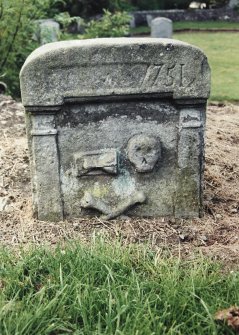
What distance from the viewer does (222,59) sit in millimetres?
11359

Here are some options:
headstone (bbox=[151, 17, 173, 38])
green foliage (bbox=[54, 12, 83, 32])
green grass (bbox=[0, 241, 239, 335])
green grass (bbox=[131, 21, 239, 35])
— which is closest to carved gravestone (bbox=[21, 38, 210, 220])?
green grass (bbox=[0, 241, 239, 335])

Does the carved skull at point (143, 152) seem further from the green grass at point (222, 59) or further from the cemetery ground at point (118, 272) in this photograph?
the green grass at point (222, 59)

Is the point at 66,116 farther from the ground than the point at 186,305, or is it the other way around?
the point at 66,116

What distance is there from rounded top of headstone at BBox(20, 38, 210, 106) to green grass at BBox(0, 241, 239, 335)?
908 millimetres

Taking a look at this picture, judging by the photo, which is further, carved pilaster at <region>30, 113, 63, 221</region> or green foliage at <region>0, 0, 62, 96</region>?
green foliage at <region>0, 0, 62, 96</region>

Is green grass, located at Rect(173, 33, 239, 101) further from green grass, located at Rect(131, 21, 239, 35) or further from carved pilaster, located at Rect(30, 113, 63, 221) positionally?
carved pilaster, located at Rect(30, 113, 63, 221)

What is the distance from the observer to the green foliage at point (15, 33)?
6.61 metres

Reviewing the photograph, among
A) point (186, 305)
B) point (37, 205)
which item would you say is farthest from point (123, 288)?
point (37, 205)

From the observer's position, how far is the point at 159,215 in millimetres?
3732

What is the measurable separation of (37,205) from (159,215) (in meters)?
0.78

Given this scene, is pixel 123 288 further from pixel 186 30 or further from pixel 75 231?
pixel 186 30

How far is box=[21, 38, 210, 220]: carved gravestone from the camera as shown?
10.9 ft

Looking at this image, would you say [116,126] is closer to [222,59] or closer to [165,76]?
[165,76]

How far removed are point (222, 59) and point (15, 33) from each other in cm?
552
